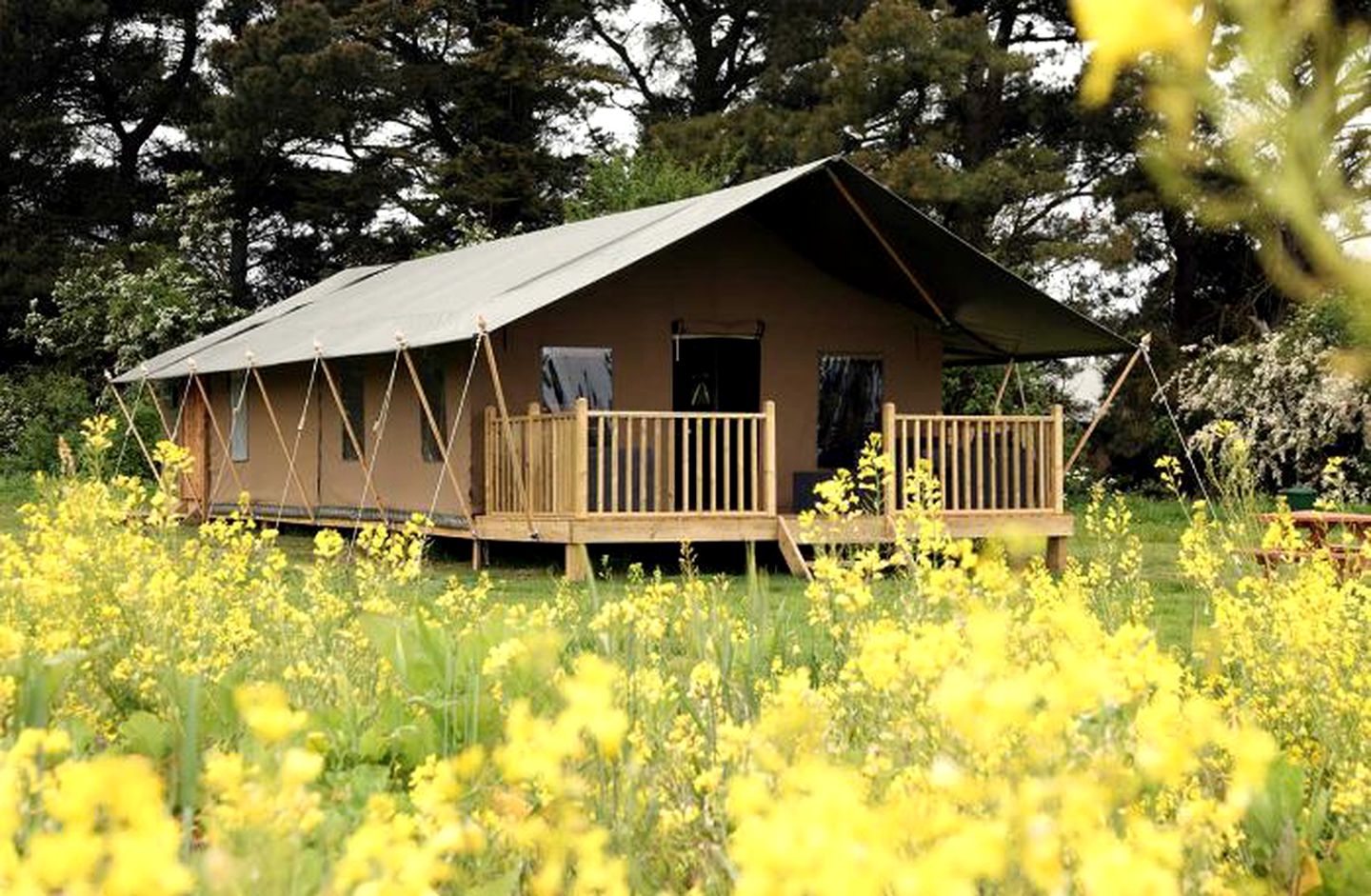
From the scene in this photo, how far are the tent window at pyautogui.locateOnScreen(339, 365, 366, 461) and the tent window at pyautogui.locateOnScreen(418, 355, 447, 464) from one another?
1.36 metres

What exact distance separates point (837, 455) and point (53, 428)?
14.1 metres

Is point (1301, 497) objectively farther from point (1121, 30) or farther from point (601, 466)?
point (1121, 30)

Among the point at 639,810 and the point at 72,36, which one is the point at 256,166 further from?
the point at 639,810

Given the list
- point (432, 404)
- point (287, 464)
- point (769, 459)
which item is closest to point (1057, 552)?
point (769, 459)

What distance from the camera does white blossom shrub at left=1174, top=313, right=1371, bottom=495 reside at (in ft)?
57.2

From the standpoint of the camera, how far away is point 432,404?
45.4 feet

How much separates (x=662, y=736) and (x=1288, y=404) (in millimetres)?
16857

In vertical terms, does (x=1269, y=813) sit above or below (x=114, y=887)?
below

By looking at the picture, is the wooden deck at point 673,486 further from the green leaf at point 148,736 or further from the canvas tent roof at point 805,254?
the green leaf at point 148,736

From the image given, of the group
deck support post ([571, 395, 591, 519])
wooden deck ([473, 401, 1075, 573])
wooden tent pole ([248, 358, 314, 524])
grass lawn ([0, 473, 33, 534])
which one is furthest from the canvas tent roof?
grass lawn ([0, 473, 33, 534])

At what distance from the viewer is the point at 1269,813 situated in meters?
2.93

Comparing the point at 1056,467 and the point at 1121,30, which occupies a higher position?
the point at 1121,30

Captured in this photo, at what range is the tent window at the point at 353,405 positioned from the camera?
1527cm

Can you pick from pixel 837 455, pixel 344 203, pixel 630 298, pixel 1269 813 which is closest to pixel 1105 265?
pixel 837 455
